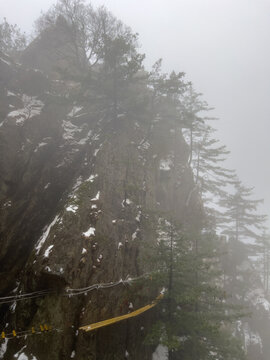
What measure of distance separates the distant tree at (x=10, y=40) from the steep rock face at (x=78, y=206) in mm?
7646

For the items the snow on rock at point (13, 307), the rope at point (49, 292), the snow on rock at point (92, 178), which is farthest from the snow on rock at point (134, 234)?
the snow on rock at point (13, 307)

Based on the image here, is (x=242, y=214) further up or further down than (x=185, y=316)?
further up

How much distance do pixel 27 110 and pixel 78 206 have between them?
9.83 meters

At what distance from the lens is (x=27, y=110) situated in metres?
18.5

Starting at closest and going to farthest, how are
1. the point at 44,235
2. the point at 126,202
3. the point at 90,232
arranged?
the point at 44,235 < the point at 90,232 < the point at 126,202

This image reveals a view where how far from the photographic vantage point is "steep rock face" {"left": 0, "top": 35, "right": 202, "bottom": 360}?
35.2 feet

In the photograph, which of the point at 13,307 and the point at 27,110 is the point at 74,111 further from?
the point at 13,307

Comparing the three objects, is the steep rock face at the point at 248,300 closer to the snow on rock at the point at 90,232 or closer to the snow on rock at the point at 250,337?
the snow on rock at the point at 250,337

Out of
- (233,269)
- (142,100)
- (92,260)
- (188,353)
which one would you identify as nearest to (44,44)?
(142,100)

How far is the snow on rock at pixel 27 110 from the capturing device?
17.4 metres

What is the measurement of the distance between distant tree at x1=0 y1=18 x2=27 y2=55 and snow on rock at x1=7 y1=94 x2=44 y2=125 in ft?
35.4

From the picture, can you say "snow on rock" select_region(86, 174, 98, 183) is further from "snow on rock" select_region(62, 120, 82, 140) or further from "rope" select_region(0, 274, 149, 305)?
"rope" select_region(0, 274, 149, 305)

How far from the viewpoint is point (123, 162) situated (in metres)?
17.0

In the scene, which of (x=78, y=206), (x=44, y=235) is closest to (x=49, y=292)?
(x=44, y=235)
